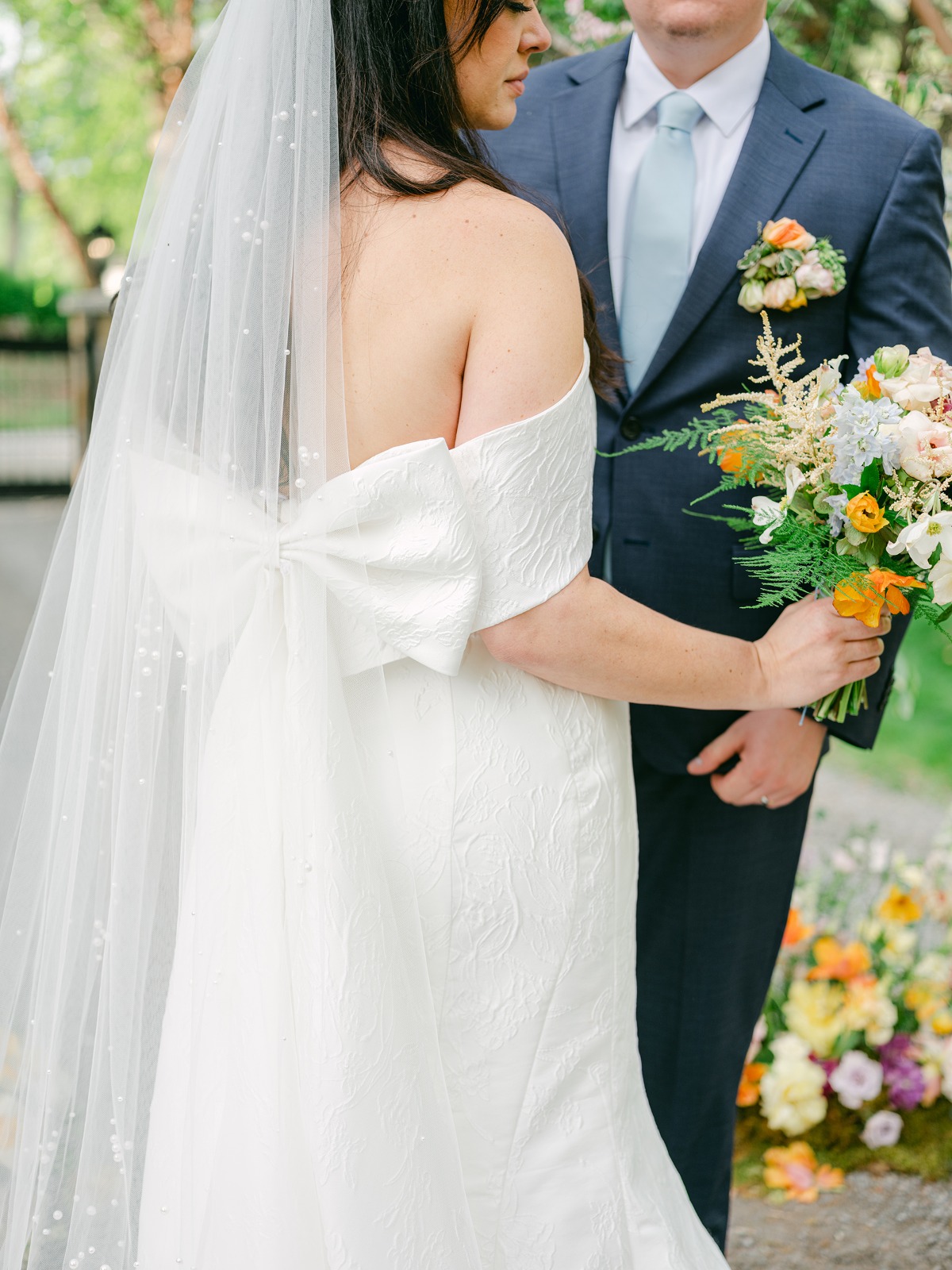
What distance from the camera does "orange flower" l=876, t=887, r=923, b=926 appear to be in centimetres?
355

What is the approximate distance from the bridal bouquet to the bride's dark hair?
0.52 meters

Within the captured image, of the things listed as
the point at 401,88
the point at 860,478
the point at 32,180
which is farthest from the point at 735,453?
the point at 32,180

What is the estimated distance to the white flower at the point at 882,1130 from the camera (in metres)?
3.22

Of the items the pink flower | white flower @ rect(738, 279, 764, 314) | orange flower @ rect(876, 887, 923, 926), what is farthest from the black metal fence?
the pink flower

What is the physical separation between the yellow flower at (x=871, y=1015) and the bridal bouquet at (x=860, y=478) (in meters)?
1.93

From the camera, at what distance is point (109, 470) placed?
165 cm

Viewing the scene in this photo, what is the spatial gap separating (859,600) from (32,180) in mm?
14151

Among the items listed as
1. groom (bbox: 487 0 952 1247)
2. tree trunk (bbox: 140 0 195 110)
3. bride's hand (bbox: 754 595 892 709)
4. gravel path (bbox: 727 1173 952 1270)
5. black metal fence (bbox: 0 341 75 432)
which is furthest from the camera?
black metal fence (bbox: 0 341 75 432)

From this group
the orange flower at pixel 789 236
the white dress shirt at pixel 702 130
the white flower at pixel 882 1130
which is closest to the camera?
the orange flower at pixel 789 236

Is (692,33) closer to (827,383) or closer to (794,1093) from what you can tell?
(827,383)

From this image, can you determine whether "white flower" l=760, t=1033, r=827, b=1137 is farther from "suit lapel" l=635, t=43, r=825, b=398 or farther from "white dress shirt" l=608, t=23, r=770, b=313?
"white dress shirt" l=608, t=23, r=770, b=313

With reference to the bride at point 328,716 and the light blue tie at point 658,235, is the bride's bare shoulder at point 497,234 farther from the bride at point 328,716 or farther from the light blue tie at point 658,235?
the light blue tie at point 658,235

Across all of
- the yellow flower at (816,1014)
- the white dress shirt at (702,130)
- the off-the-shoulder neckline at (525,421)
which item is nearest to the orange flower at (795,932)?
the yellow flower at (816,1014)

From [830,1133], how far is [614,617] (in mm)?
2257
